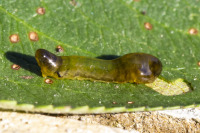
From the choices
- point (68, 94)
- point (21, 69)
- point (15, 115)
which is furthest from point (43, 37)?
point (15, 115)

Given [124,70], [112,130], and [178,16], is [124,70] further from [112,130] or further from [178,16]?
[178,16]

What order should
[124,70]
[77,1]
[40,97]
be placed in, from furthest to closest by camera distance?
[77,1], [124,70], [40,97]

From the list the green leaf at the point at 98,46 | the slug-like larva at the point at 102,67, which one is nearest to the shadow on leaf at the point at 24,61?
the green leaf at the point at 98,46

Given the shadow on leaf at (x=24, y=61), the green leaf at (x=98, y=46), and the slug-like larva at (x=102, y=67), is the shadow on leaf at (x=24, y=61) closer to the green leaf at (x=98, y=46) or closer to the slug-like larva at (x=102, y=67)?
the green leaf at (x=98, y=46)

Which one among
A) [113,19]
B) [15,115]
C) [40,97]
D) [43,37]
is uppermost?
[113,19]

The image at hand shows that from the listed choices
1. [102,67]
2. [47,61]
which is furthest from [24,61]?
[102,67]

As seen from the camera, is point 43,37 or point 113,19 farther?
point 113,19
